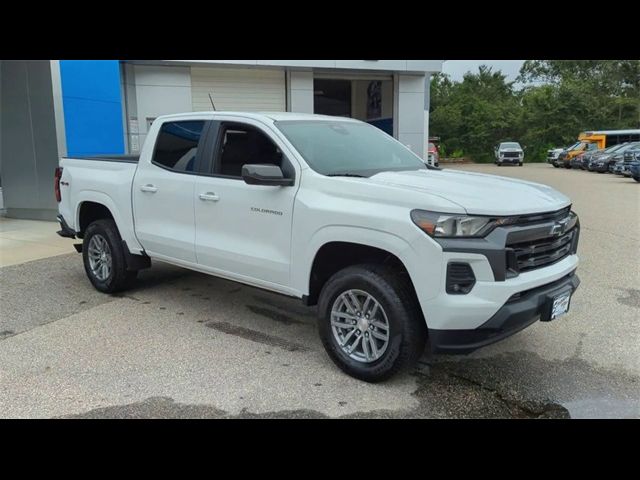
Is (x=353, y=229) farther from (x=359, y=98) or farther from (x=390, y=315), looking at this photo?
(x=359, y=98)

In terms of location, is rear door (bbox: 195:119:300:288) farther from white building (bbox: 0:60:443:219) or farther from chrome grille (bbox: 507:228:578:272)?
white building (bbox: 0:60:443:219)

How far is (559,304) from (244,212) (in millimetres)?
2530

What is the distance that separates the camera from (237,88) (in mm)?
16906

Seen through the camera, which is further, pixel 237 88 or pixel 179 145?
pixel 237 88

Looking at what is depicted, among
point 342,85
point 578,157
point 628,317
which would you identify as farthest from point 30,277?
point 578,157

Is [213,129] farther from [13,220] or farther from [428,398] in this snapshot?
[13,220]

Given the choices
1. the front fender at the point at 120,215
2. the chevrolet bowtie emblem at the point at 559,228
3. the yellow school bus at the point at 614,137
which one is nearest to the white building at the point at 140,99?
the front fender at the point at 120,215

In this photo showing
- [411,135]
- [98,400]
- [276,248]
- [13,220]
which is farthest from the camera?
[411,135]

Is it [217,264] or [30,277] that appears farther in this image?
[30,277]

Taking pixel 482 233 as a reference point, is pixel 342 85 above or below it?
above

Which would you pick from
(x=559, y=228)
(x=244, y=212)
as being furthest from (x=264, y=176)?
(x=559, y=228)

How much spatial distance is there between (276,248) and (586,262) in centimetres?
518

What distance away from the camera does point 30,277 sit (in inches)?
278

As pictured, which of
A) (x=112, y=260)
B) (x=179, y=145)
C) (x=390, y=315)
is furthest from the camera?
(x=112, y=260)
